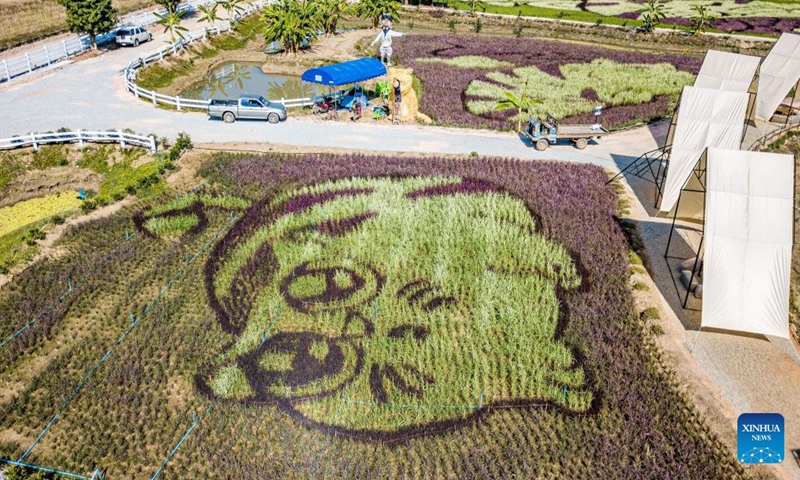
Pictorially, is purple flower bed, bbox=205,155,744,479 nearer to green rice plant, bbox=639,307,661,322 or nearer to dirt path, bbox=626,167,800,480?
green rice plant, bbox=639,307,661,322

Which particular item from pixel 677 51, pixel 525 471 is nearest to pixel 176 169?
pixel 525 471

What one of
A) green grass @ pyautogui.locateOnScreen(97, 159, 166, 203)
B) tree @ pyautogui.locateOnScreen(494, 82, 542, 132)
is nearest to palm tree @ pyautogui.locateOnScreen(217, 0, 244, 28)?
green grass @ pyautogui.locateOnScreen(97, 159, 166, 203)

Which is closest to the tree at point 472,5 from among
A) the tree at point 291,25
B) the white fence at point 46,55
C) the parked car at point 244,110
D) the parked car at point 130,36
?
the tree at point 291,25

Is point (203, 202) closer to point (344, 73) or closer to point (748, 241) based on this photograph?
point (344, 73)

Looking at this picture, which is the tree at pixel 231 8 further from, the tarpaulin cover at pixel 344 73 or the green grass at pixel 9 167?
the green grass at pixel 9 167

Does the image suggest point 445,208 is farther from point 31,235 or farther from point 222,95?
point 222,95

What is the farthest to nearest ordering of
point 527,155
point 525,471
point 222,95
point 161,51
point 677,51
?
point 677,51 < point 161,51 < point 222,95 < point 527,155 < point 525,471

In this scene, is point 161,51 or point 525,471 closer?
point 525,471
